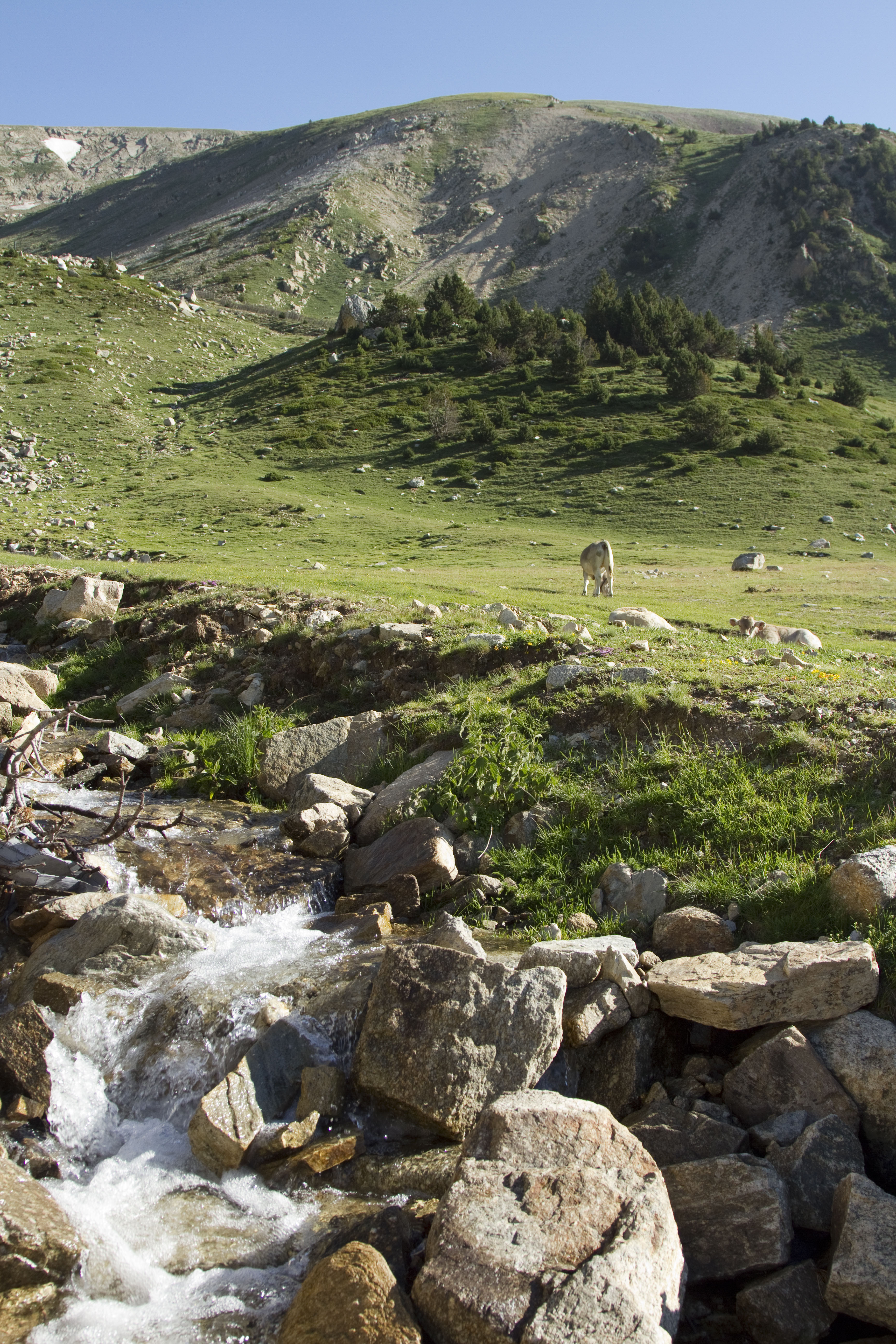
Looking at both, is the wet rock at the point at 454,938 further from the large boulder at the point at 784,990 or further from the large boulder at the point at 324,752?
the large boulder at the point at 324,752

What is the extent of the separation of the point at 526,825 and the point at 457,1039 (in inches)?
128

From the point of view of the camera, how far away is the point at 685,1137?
15.7ft

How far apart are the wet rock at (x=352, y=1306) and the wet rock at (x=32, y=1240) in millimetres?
1212

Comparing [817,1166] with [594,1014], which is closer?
[817,1166]

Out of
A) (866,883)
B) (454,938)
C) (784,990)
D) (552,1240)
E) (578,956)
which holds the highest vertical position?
(866,883)

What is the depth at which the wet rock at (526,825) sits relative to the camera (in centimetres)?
822

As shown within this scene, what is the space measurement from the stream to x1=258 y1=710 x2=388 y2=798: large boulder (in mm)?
1748

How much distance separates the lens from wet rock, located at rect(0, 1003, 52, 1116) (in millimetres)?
5328

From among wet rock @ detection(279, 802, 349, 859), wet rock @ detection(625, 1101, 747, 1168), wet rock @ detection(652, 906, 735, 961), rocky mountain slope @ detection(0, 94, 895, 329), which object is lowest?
wet rock @ detection(279, 802, 349, 859)

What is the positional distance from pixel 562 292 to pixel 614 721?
373 feet

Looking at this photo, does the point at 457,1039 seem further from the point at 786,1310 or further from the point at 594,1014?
the point at 786,1310

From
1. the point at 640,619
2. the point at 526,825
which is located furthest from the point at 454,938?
the point at 640,619

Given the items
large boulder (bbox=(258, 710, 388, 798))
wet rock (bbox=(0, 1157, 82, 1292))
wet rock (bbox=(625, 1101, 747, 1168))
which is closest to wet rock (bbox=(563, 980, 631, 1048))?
wet rock (bbox=(625, 1101, 747, 1168))

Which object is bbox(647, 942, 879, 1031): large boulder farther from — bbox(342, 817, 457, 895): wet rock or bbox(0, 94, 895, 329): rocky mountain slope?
bbox(0, 94, 895, 329): rocky mountain slope
